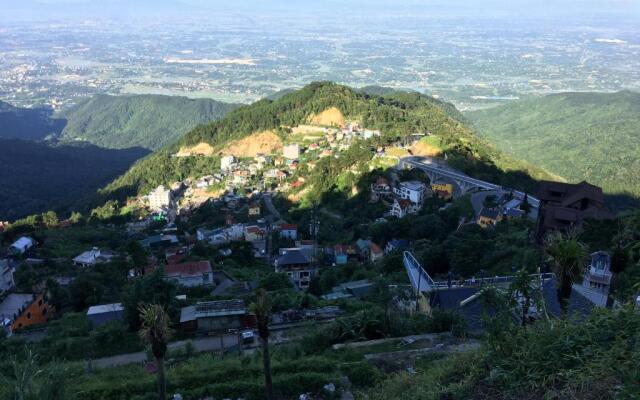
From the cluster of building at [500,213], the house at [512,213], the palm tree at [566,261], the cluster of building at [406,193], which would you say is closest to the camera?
the palm tree at [566,261]

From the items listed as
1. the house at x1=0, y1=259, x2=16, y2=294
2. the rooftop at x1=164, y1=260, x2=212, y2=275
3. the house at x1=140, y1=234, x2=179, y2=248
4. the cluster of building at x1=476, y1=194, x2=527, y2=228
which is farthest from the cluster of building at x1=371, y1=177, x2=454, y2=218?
the house at x1=0, y1=259, x2=16, y2=294

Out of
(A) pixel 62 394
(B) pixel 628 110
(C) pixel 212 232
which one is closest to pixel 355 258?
(C) pixel 212 232

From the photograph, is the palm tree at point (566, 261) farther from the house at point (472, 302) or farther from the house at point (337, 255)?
the house at point (337, 255)

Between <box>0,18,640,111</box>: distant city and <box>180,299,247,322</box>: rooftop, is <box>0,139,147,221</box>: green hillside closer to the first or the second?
<box>180,299,247,322</box>: rooftop

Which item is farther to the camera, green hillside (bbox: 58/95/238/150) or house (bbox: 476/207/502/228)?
green hillside (bbox: 58/95/238/150)

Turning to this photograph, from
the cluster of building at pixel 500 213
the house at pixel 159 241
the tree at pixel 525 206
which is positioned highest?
the tree at pixel 525 206

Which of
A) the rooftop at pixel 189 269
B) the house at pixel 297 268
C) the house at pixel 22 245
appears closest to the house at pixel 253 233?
the house at pixel 297 268
